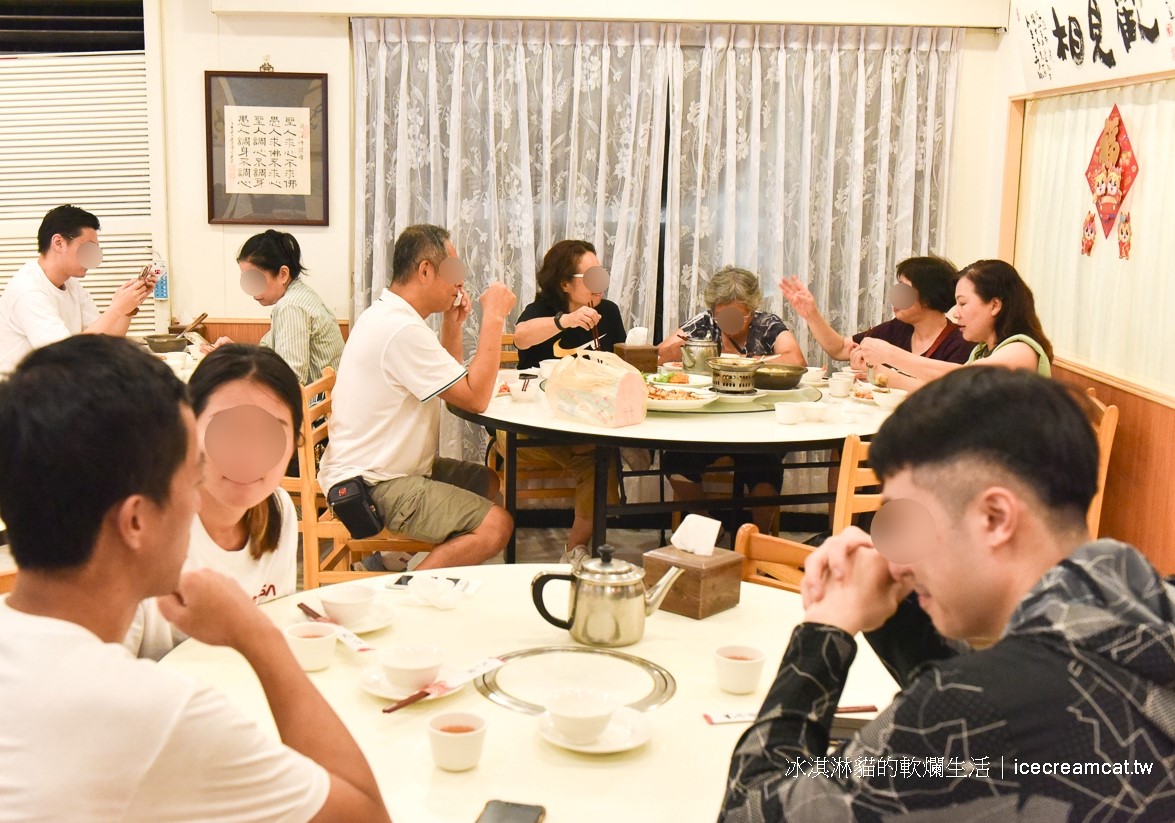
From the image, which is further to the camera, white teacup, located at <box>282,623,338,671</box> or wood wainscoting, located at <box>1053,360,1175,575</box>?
A: wood wainscoting, located at <box>1053,360,1175,575</box>

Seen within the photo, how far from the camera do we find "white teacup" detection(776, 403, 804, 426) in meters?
3.84

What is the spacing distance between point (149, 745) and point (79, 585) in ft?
0.57

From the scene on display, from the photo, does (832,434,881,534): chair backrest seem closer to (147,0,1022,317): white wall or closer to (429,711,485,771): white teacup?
(429,711,485,771): white teacup

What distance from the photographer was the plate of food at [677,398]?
3.95 meters

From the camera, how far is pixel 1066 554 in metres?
1.11

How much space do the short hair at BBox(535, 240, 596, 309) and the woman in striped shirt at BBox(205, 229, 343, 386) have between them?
946 millimetres

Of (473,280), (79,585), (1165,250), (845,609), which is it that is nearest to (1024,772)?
(845,609)

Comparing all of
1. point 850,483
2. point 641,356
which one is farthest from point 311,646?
point 641,356

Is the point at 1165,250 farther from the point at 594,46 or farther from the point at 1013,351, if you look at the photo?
the point at 594,46

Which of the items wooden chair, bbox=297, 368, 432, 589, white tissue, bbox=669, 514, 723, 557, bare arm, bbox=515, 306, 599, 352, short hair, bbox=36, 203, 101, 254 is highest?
short hair, bbox=36, 203, 101, 254

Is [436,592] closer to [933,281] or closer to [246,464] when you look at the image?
[246,464]

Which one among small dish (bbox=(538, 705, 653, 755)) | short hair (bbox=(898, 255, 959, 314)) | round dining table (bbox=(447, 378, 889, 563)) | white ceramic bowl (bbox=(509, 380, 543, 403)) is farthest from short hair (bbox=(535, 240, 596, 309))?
small dish (bbox=(538, 705, 653, 755))

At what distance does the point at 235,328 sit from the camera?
5.45m

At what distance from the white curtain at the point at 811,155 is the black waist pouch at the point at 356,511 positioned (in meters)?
2.32
